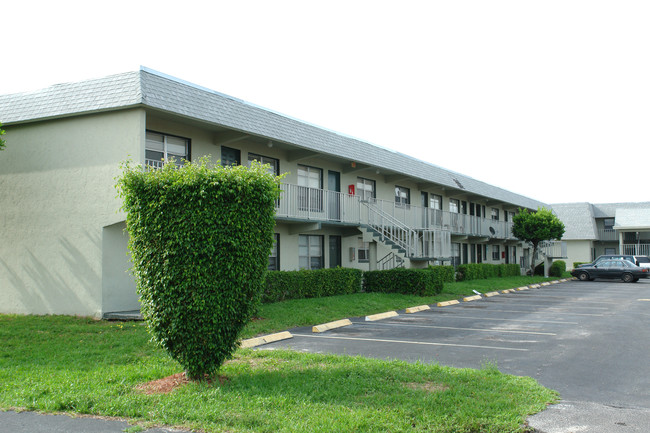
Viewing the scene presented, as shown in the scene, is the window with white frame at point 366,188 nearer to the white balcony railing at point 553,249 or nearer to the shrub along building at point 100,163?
the shrub along building at point 100,163

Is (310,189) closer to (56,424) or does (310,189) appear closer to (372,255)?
(372,255)

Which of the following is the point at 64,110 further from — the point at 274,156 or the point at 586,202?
the point at 586,202

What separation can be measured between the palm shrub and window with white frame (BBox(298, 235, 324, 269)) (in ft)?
44.8

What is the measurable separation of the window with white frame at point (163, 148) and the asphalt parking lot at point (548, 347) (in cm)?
646

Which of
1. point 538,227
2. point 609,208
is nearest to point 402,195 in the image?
point 538,227

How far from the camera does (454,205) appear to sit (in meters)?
35.3

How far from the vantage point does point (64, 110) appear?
1490 centimetres

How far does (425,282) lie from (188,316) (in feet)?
47.7

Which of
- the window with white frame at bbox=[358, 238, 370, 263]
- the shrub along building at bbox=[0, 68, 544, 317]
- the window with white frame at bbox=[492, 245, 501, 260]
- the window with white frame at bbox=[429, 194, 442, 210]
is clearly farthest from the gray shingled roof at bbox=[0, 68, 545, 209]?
the window with white frame at bbox=[492, 245, 501, 260]

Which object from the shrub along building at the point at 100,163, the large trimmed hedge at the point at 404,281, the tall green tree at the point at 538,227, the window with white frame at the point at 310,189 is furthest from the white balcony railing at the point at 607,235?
the shrub along building at the point at 100,163

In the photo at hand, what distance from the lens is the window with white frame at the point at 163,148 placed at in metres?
15.2

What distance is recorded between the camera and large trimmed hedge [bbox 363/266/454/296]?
20.4 m

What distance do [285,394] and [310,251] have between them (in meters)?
15.2

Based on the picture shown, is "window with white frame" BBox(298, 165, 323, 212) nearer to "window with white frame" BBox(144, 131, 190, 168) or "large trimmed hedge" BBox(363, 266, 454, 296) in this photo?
"large trimmed hedge" BBox(363, 266, 454, 296)
